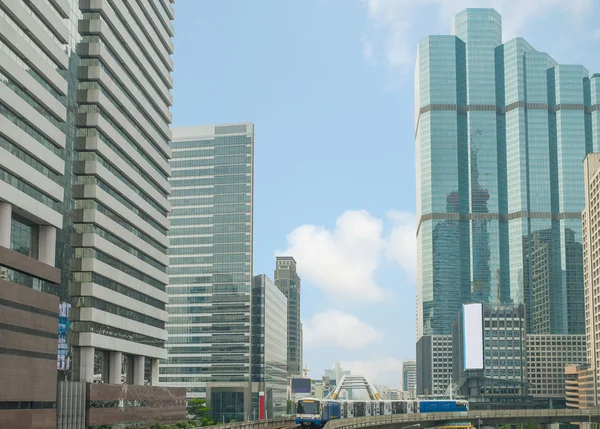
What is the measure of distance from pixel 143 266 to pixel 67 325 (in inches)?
982

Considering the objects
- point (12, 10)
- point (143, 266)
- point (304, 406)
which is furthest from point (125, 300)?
point (12, 10)

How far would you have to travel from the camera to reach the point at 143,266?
122 metres

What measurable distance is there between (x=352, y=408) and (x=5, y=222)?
70744 mm

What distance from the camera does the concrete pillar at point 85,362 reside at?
328 feet

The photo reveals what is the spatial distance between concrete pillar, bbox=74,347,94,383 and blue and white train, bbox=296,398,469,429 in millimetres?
30388

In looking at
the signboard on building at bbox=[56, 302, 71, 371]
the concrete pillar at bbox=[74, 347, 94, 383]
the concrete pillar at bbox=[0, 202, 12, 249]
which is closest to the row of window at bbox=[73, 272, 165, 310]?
the signboard on building at bbox=[56, 302, 71, 371]

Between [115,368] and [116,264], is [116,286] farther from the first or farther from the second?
[115,368]

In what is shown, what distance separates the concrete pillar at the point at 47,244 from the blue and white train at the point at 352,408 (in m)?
42.8

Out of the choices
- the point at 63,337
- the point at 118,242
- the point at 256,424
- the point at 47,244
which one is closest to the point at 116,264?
the point at 118,242

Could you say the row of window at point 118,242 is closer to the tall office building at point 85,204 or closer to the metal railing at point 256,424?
the tall office building at point 85,204

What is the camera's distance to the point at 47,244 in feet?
301

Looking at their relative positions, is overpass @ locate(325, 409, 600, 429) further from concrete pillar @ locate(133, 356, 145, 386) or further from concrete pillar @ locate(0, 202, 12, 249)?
concrete pillar @ locate(0, 202, 12, 249)

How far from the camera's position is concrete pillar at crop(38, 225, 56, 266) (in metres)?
91.2

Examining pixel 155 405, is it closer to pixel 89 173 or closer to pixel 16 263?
pixel 89 173
